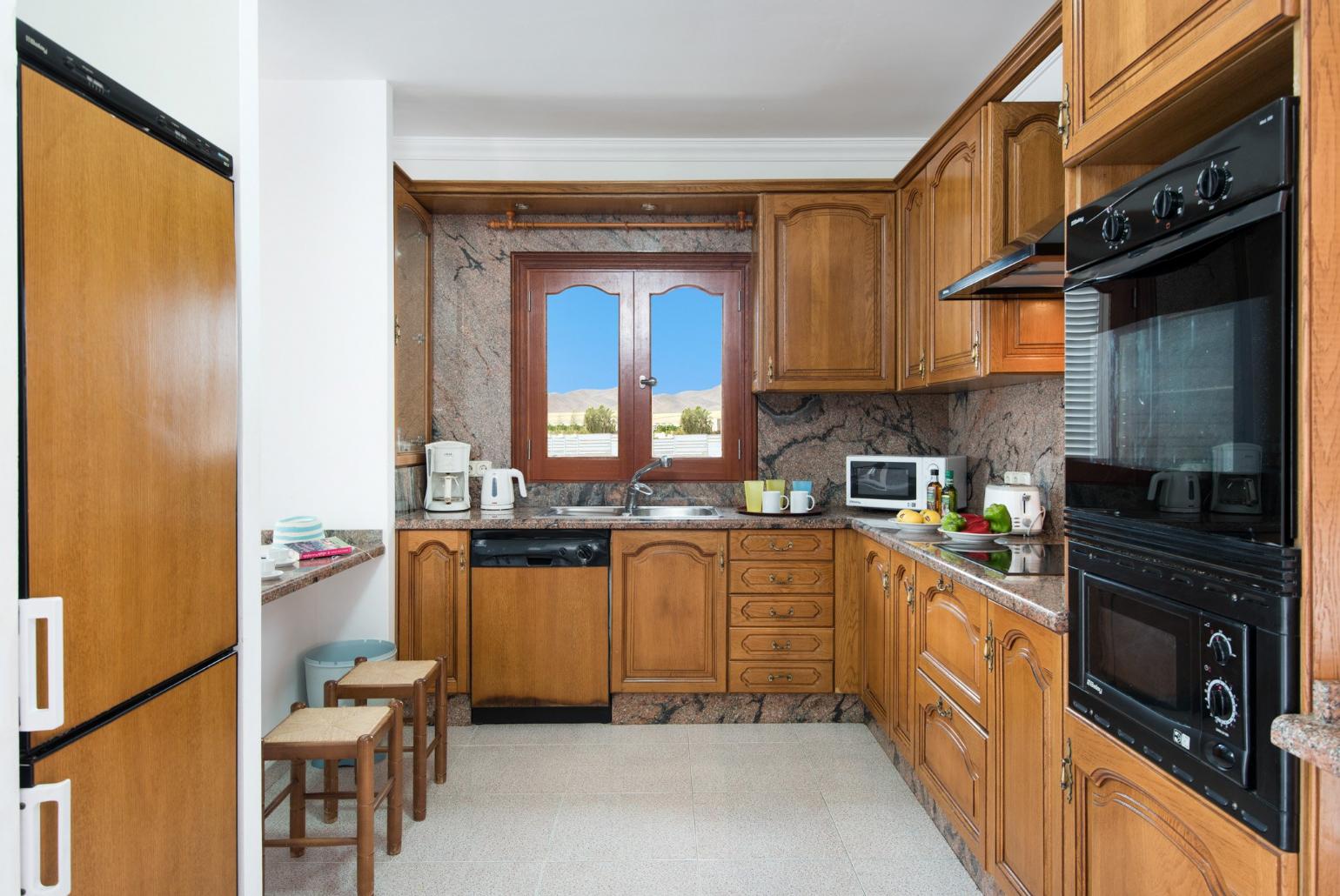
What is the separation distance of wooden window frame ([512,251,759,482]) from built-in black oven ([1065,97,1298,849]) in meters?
2.43

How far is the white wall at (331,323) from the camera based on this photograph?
313 centimetres

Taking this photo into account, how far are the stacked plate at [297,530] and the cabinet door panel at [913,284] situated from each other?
2.42 meters

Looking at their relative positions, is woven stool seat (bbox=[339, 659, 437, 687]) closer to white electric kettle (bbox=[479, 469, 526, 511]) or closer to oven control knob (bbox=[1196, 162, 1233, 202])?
white electric kettle (bbox=[479, 469, 526, 511])

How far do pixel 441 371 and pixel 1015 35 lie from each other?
9.23 feet

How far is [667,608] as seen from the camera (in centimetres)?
333

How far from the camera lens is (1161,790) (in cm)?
123

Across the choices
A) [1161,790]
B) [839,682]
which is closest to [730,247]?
[839,682]

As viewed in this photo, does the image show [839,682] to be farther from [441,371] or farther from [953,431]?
[441,371]

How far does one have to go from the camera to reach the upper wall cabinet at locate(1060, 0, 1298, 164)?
1.08 m

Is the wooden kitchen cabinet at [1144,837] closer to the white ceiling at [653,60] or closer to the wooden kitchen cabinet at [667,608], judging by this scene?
the wooden kitchen cabinet at [667,608]

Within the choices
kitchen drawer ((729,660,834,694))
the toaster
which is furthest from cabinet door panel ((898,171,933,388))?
kitchen drawer ((729,660,834,694))

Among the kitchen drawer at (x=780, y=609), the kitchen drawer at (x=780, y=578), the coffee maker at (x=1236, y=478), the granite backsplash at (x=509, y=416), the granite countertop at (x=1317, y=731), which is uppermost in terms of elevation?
the granite backsplash at (x=509, y=416)

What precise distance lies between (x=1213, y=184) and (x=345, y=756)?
2.12 meters

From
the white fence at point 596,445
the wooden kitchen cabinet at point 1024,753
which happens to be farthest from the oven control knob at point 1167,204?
the white fence at point 596,445
